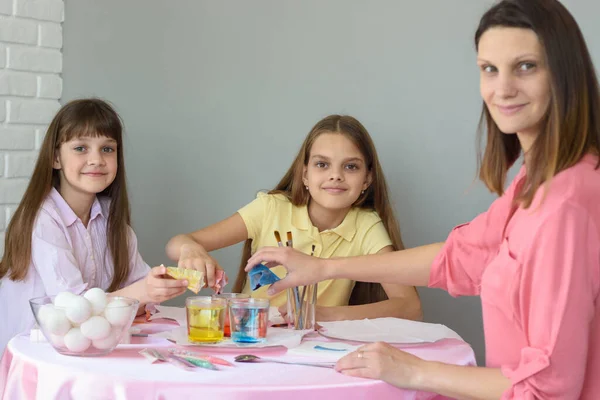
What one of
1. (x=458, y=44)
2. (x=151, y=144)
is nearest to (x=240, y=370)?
(x=458, y=44)

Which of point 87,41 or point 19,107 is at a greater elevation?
point 87,41

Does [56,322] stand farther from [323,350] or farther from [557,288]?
[557,288]

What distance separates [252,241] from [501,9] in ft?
4.89

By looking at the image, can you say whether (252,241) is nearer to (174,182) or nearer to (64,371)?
(174,182)

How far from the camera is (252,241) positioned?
2652mm

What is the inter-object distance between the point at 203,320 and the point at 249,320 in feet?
0.33

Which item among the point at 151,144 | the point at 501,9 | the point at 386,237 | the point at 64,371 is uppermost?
the point at 501,9

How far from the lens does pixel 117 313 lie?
155 cm

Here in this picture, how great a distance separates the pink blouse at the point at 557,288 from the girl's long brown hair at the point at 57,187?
4.80 feet

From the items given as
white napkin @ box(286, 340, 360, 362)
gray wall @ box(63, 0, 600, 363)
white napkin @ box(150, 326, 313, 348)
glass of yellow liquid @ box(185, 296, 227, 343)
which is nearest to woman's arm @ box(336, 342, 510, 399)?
white napkin @ box(286, 340, 360, 362)

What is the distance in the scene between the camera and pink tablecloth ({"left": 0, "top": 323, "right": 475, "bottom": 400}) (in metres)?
1.37

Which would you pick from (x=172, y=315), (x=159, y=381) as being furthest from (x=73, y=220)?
(x=159, y=381)

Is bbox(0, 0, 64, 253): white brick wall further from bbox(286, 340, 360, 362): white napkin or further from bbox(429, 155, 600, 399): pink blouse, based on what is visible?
bbox(429, 155, 600, 399): pink blouse

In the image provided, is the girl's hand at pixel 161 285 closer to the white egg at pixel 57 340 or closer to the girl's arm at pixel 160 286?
the girl's arm at pixel 160 286
